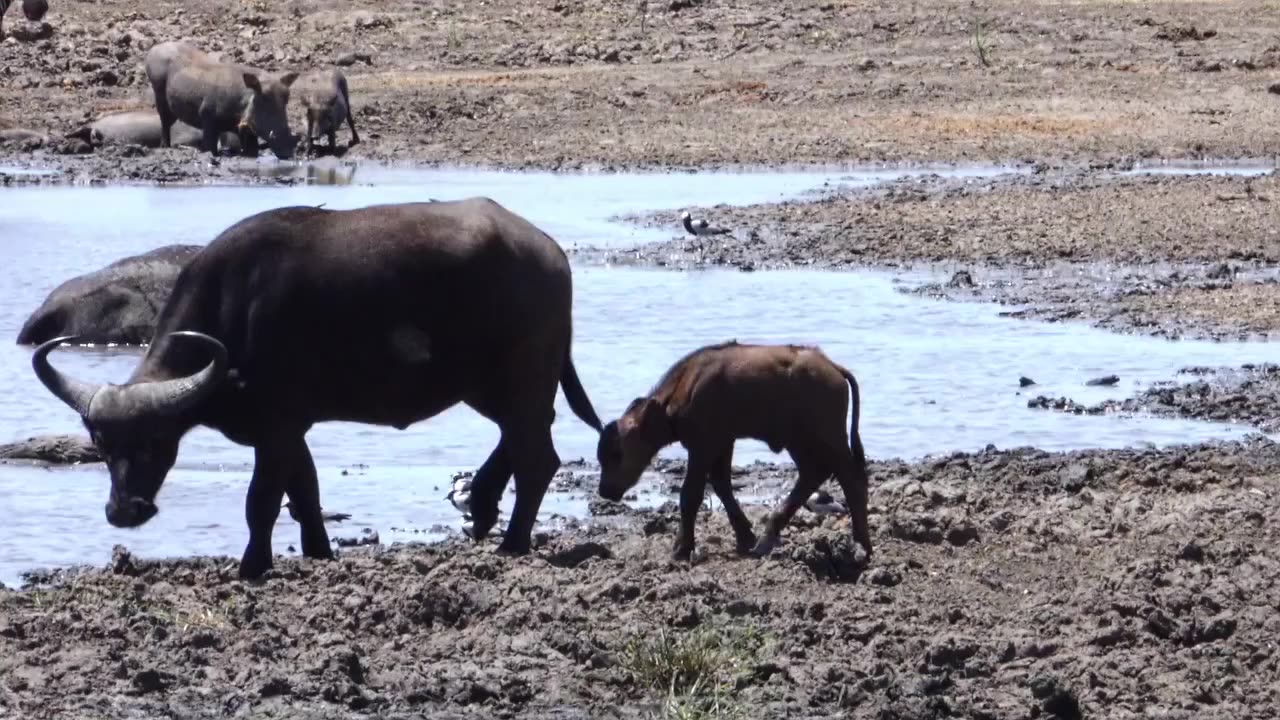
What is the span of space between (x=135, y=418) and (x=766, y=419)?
2.14m

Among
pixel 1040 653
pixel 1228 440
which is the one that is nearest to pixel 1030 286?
pixel 1228 440

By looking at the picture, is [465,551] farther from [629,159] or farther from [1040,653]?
[629,159]

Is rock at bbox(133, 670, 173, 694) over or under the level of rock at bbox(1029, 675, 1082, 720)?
under

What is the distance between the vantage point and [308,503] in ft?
27.3

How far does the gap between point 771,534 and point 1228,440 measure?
10.2 ft

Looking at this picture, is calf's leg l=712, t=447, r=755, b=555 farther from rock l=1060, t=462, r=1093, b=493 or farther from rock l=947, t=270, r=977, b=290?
rock l=947, t=270, r=977, b=290

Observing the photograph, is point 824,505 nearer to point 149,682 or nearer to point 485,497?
point 485,497

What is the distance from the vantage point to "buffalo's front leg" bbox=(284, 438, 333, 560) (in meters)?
8.20

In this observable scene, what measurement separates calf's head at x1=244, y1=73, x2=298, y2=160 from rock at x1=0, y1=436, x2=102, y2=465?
14904 millimetres

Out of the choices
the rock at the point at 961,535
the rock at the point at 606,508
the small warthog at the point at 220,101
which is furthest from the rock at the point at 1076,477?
the small warthog at the point at 220,101

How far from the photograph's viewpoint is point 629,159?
79.0 feet

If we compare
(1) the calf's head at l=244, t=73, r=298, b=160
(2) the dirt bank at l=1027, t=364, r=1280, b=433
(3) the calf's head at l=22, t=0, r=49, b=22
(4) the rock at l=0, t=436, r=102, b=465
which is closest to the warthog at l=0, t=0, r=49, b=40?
(3) the calf's head at l=22, t=0, r=49, b=22

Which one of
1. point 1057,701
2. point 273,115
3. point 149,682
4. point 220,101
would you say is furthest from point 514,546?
point 220,101

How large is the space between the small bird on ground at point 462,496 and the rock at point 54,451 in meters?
1.94
